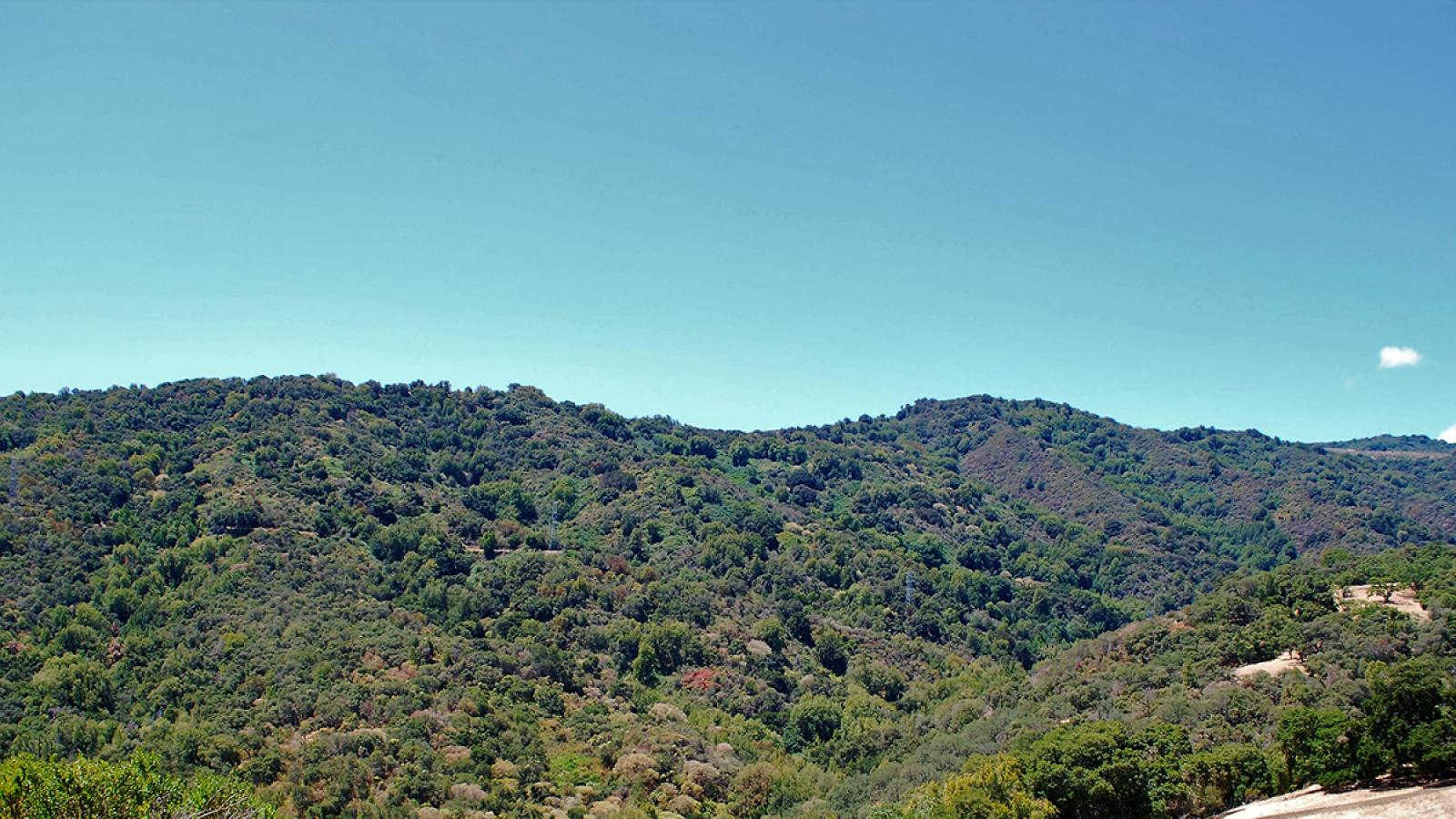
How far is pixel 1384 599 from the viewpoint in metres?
66.9

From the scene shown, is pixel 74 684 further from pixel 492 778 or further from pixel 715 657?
pixel 715 657

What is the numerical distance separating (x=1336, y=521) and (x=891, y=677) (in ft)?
359

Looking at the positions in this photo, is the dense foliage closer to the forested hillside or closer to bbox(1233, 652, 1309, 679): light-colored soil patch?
the forested hillside

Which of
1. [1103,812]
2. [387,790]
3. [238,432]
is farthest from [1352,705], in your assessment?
[238,432]

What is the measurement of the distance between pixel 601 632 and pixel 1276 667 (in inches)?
2093

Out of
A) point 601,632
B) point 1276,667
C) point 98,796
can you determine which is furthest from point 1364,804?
point 601,632

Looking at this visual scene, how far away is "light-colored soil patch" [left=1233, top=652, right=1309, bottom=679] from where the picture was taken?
5956cm

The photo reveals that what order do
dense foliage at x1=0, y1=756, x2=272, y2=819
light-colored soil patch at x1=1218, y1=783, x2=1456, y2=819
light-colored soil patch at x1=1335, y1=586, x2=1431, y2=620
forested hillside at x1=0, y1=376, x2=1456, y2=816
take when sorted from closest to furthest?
1. dense foliage at x1=0, y1=756, x2=272, y2=819
2. light-colored soil patch at x1=1218, y1=783, x2=1456, y2=819
3. forested hillside at x1=0, y1=376, x2=1456, y2=816
4. light-colored soil patch at x1=1335, y1=586, x2=1431, y2=620

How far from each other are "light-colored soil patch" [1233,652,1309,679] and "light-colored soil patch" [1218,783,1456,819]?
Result: 20.9m

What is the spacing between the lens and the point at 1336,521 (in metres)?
161

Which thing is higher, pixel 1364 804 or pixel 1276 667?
pixel 1276 667

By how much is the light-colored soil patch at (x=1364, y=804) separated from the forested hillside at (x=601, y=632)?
1.12 meters

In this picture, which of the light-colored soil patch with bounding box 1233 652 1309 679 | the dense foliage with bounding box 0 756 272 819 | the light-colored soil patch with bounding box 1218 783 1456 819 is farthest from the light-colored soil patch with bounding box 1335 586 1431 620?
the dense foliage with bounding box 0 756 272 819

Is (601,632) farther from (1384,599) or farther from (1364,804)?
(1364,804)
